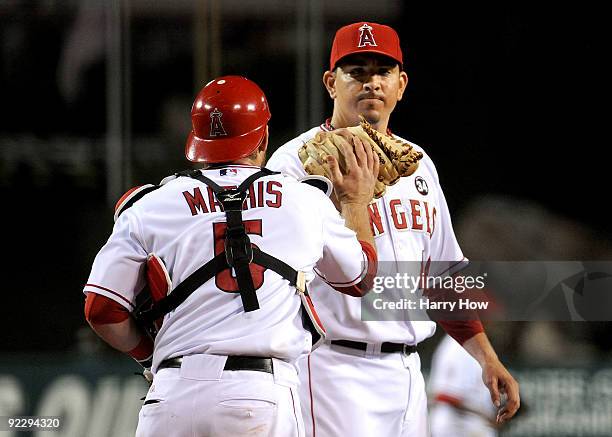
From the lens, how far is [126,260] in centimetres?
246

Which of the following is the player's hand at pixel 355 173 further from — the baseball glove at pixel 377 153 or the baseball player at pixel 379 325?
the baseball player at pixel 379 325

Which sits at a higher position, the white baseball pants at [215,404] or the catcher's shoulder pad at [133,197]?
the catcher's shoulder pad at [133,197]

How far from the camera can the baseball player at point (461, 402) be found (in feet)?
14.0

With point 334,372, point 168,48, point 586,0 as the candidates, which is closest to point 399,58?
point 334,372

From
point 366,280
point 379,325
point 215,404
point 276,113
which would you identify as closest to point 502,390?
point 379,325

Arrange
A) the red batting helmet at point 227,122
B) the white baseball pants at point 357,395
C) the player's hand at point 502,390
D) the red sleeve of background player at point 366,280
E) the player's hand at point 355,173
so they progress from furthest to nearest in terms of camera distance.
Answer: the player's hand at point 502,390 < the white baseball pants at point 357,395 < the player's hand at point 355,173 < the red sleeve of background player at point 366,280 < the red batting helmet at point 227,122

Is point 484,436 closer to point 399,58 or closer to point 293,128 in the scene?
point 399,58

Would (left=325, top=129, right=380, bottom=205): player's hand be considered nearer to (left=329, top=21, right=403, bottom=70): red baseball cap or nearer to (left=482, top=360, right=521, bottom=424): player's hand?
(left=329, top=21, right=403, bottom=70): red baseball cap

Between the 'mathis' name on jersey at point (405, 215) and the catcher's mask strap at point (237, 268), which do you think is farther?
the 'mathis' name on jersey at point (405, 215)

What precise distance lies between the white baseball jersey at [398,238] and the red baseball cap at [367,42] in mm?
268

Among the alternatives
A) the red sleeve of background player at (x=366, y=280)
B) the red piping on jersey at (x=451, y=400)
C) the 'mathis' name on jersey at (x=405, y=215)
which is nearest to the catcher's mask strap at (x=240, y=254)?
the red sleeve of background player at (x=366, y=280)

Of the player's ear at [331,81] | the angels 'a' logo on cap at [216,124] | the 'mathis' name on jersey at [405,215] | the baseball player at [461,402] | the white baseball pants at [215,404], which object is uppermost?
the player's ear at [331,81]

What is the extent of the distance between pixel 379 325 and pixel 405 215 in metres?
0.35

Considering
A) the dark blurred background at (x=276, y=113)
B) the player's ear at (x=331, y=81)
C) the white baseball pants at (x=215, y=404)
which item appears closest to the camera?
the white baseball pants at (x=215, y=404)
